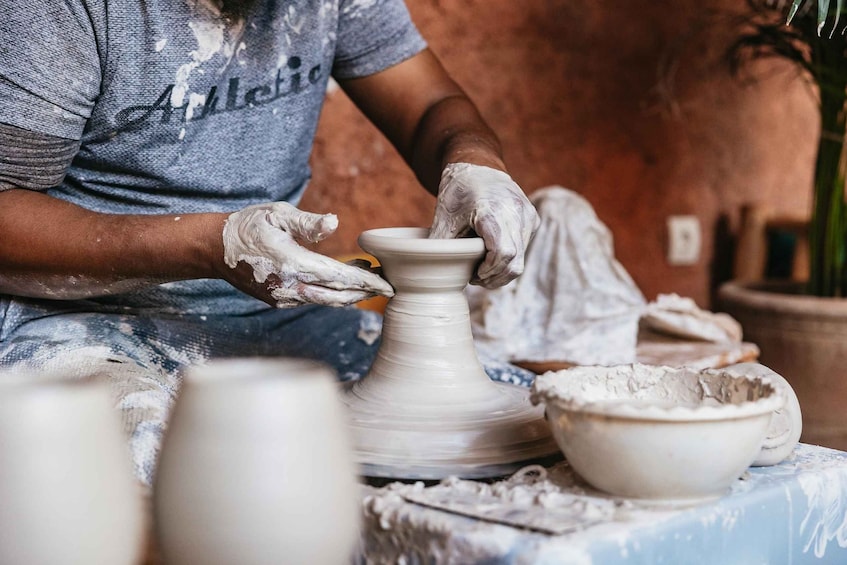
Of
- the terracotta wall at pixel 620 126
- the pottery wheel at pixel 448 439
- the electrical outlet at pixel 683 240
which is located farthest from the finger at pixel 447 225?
the electrical outlet at pixel 683 240

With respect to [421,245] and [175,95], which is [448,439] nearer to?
[421,245]

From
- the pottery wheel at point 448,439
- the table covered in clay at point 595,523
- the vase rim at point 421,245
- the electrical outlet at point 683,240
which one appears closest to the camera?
the table covered in clay at point 595,523

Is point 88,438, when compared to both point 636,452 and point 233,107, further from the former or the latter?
point 233,107

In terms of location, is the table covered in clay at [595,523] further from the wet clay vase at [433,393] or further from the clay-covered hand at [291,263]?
the clay-covered hand at [291,263]

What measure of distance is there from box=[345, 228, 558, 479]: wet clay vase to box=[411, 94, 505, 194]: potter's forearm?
39 centimetres

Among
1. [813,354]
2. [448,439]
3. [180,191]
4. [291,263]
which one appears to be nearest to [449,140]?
[180,191]

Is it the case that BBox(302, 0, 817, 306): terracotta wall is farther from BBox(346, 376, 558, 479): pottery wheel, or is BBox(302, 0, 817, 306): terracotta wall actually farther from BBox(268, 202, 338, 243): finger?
BBox(346, 376, 558, 479): pottery wheel

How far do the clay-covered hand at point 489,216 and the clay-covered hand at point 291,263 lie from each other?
15 cm

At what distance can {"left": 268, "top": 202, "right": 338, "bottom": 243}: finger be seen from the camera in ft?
3.74

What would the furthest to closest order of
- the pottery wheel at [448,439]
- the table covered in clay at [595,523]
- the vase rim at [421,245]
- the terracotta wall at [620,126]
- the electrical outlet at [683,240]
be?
the electrical outlet at [683,240]
the terracotta wall at [620,126]
the vase rim at [421,245]
the pottery wheel at [448,439]
the table covered in clay at [595,523]

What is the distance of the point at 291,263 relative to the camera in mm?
1143

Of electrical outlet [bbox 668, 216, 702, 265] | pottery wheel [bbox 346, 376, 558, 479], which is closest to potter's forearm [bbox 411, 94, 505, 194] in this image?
pottery wheel [bbox 346, 376, 558, 479]

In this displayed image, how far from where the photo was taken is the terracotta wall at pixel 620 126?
2.62 m

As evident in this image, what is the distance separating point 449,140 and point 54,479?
3.69 feet
